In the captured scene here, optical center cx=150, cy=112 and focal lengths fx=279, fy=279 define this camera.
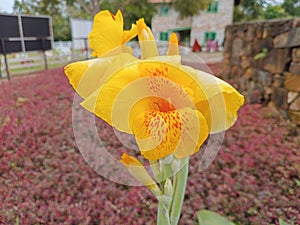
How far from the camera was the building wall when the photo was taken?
95cm

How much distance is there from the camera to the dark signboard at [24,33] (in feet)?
20.0

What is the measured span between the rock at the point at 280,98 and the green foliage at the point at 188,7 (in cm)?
159

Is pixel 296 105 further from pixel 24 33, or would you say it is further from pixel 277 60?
pixel 24 33

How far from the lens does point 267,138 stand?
2.13 meters

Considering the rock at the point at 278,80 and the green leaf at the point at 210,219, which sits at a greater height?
the rock at the point at 278,80

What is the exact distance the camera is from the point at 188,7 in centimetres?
119

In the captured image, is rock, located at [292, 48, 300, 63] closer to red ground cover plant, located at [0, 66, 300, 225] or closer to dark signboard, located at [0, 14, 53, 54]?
red ground cover plant, located at [0, 66, 300, 225]

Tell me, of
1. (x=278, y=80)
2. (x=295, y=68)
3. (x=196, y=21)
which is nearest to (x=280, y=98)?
(x=278, y=80)

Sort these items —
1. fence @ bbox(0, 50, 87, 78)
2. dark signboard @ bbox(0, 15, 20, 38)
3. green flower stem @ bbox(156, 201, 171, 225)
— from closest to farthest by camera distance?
green flower stem @ bbox(156, 201, 171, 225)
dark signboard @ bbox(0, 15, 20, 38)
fence @ bbox(0, 50, 87, 78)

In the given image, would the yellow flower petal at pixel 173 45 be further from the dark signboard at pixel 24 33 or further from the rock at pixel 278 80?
the dark signboard at pixel 24 33

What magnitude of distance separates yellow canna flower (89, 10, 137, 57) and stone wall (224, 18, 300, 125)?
2203mm

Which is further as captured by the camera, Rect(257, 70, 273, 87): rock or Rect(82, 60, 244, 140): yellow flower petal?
Rect(257, 70, 273, 87): rock

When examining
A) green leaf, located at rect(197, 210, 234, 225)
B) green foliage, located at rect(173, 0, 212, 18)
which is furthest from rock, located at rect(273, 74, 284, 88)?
green leaf, located at rect(197, 210, 234, 225)

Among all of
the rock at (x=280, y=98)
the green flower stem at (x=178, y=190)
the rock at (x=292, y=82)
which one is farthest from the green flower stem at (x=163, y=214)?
the rock at (x=280, y=98)
